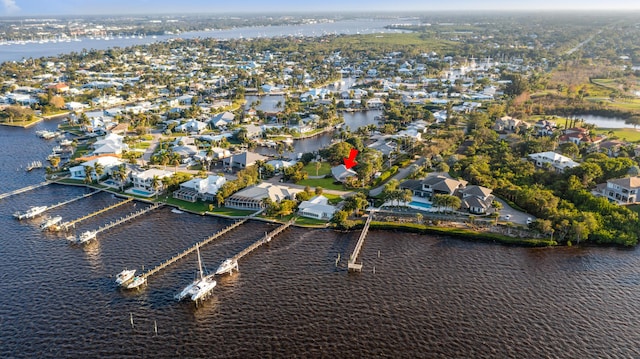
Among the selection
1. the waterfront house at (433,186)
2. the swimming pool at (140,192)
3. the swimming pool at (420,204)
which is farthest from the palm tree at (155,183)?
the swimming pool at (420,204)

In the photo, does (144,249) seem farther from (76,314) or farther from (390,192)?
(390,192)

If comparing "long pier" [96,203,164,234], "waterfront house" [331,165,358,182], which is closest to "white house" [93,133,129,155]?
"long pier" [96,203,164,234]

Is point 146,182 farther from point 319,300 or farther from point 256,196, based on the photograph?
point 319,300

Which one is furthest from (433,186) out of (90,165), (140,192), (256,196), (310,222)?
(90,165)

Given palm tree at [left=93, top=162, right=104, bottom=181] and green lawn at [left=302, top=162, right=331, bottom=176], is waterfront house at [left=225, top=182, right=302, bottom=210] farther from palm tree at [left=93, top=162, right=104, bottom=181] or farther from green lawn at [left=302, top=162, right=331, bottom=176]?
palm tree at [left=93, top=162, right=104, bottom=181]

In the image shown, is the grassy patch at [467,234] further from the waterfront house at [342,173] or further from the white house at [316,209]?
the waterfront house at [342,173]

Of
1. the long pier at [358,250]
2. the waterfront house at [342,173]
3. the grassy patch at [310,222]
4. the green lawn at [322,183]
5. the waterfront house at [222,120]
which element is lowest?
the long pier at [358,250]
